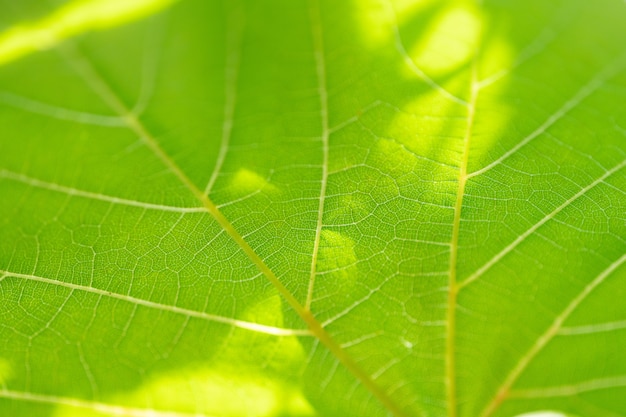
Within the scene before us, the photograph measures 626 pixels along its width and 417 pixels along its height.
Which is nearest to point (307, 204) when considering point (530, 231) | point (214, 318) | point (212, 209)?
point (212, 209)

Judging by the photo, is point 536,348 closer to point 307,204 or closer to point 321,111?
point 307,204

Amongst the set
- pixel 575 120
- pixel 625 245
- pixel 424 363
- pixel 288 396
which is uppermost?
pixel 575 120

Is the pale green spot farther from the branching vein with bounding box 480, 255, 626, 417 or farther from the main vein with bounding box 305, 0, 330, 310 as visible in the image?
the branching vein with bounding box 480, 255, 626, 417

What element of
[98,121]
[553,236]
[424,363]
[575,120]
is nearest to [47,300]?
[98,121]

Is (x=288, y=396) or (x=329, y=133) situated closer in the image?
(x=288, y=396)

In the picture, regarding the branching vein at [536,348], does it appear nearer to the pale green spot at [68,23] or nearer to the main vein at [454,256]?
the main vein at [454,256]

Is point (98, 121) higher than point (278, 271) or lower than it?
higher

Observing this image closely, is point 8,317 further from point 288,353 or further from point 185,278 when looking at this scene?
point 288,353

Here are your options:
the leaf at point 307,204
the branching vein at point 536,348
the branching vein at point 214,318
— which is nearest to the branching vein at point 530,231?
the leaf at point 307,204
